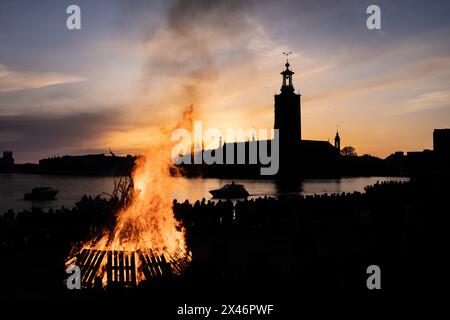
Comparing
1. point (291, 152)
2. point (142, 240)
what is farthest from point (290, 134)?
point (142, 240)

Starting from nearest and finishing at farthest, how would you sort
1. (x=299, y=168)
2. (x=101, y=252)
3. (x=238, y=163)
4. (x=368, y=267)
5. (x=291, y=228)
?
(x=368, y=267), (x=101, y=252), (x=291, y=228), (x=299, y=168), (x=238, y=163)

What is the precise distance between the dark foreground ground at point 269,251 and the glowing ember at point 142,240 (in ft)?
2.13

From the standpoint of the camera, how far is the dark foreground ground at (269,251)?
8969 mm

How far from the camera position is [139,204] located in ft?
40.3

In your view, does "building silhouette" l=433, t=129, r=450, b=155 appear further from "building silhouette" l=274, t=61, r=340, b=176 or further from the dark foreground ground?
"building silhouette" l=274, t=61, r=340, b=176

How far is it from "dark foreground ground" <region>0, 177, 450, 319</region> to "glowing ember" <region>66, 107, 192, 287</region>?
25.6 inches

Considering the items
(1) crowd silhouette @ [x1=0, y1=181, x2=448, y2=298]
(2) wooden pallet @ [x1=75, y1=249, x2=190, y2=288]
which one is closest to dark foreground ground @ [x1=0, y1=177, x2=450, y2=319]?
(1) crowd silhouette @ [x1=0, y1=181, x2=448, y2=298]

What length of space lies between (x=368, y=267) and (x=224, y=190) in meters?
65.2

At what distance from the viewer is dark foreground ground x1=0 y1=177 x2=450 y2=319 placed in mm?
8969

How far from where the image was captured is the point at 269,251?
1598cm

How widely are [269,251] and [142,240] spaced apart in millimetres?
5458

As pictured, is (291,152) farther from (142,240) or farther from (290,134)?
(142,240)
